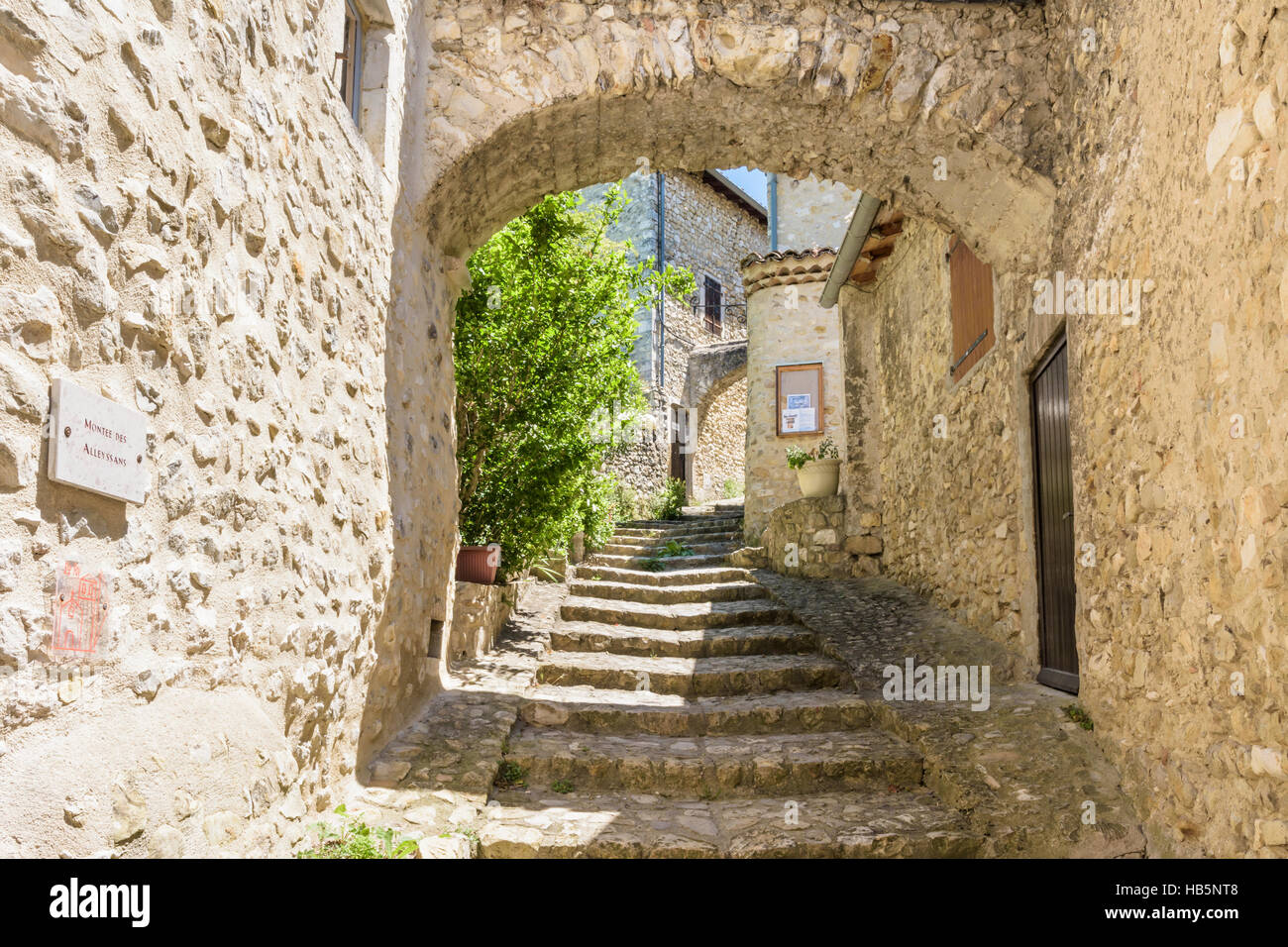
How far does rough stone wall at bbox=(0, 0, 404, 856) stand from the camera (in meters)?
1.73

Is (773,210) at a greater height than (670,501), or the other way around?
(773,210)

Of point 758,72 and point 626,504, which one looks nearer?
point 758,72

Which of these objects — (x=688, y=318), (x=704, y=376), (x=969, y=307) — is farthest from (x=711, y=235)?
(x=969, y=307)

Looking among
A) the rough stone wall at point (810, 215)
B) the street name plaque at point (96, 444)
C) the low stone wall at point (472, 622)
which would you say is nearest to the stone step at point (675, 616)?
the low stone wall at point (472, 622)

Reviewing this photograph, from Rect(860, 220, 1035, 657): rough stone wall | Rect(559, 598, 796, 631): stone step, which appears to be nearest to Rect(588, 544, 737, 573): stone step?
Rect(559, 598, 796, 631): stone step

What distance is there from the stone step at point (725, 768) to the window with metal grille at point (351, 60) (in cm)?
306

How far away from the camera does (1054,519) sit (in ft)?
15.1

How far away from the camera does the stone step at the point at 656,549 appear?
10248 millimetres

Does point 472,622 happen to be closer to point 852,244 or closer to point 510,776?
point 510,776

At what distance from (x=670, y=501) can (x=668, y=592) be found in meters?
6.63

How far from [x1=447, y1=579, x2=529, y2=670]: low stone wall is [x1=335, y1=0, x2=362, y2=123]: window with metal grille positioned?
9.45 feet

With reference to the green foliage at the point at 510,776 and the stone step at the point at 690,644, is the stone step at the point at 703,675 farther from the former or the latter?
the green foliage at the point at 510,776

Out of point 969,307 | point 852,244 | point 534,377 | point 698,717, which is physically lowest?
point 698,717

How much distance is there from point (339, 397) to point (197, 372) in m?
1.09
